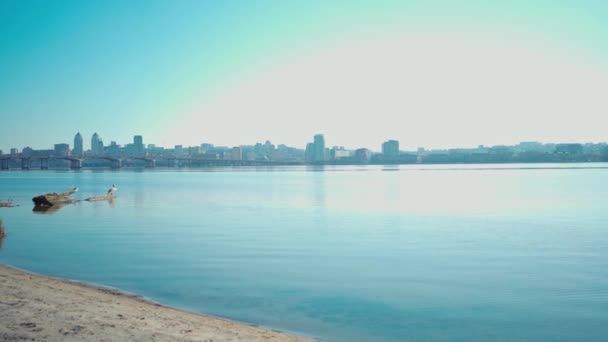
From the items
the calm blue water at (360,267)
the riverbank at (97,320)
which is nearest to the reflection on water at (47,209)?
the calm blue water at (360,267)

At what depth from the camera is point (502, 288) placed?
42.9ft

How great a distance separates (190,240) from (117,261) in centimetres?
465

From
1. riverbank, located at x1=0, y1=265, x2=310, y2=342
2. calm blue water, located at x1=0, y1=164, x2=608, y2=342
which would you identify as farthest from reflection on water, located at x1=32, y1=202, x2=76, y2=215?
riverbank, located at x1=0, y1=265, x2=310, y2=342

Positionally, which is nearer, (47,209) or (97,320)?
(97,320)

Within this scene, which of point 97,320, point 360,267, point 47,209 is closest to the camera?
point 97,320

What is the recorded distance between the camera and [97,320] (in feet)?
29.1

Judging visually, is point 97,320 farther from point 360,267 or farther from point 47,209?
point 47,209

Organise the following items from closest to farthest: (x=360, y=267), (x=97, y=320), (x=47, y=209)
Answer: (x=97, y=320)
(x=360, y=267)
(x=47, y=209)

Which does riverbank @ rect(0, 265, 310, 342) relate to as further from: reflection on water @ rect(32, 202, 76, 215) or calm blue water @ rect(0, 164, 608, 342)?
reflection on water @ rect(32, 202, 76, 215)

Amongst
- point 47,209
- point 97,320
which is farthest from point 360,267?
point 47,209

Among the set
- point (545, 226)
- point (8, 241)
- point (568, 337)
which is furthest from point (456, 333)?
point (8, 241)

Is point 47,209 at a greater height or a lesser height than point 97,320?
lesser

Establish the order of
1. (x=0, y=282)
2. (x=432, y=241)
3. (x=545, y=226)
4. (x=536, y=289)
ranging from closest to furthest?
(x=0, y=282) < (x=536, y=289) < (x=432, y=241) < (x=545, y=226)

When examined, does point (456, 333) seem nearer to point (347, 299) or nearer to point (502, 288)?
point (347, 299)
